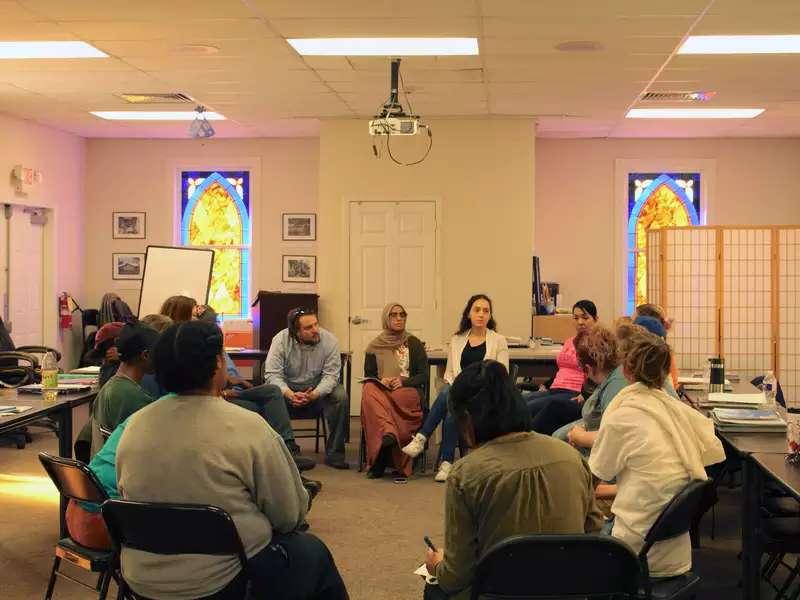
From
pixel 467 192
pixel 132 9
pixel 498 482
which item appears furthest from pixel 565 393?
pixel 498 482

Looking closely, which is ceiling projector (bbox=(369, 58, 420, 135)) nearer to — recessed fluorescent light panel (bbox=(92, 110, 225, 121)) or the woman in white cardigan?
the woman in white cardigan

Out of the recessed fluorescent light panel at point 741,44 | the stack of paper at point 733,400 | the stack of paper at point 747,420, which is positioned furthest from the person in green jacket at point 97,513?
the recessed fluorescent light panel at point 741,44

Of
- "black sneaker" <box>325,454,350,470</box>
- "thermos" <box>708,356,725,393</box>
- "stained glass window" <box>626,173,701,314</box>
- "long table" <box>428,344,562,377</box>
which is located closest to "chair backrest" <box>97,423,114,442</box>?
"black sneaker" <box>325,454,350,470</box>

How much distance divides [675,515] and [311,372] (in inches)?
189

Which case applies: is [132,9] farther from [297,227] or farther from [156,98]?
[297,227]

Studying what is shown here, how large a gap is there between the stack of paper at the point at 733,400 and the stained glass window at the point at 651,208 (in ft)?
20.9

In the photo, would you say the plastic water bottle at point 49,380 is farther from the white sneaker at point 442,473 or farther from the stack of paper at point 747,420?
the stack of paper at point 747,420

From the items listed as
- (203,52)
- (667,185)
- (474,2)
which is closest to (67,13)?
(203,52)

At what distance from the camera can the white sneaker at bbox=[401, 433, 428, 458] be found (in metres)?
7.38

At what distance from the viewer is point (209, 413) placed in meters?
2.94

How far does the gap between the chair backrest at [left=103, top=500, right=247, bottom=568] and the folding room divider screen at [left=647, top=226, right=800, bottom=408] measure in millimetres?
6729

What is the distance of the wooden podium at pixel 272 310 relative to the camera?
10.2 meters

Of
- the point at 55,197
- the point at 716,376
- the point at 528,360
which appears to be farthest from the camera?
the point at 55,197

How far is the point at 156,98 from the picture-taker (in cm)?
927
